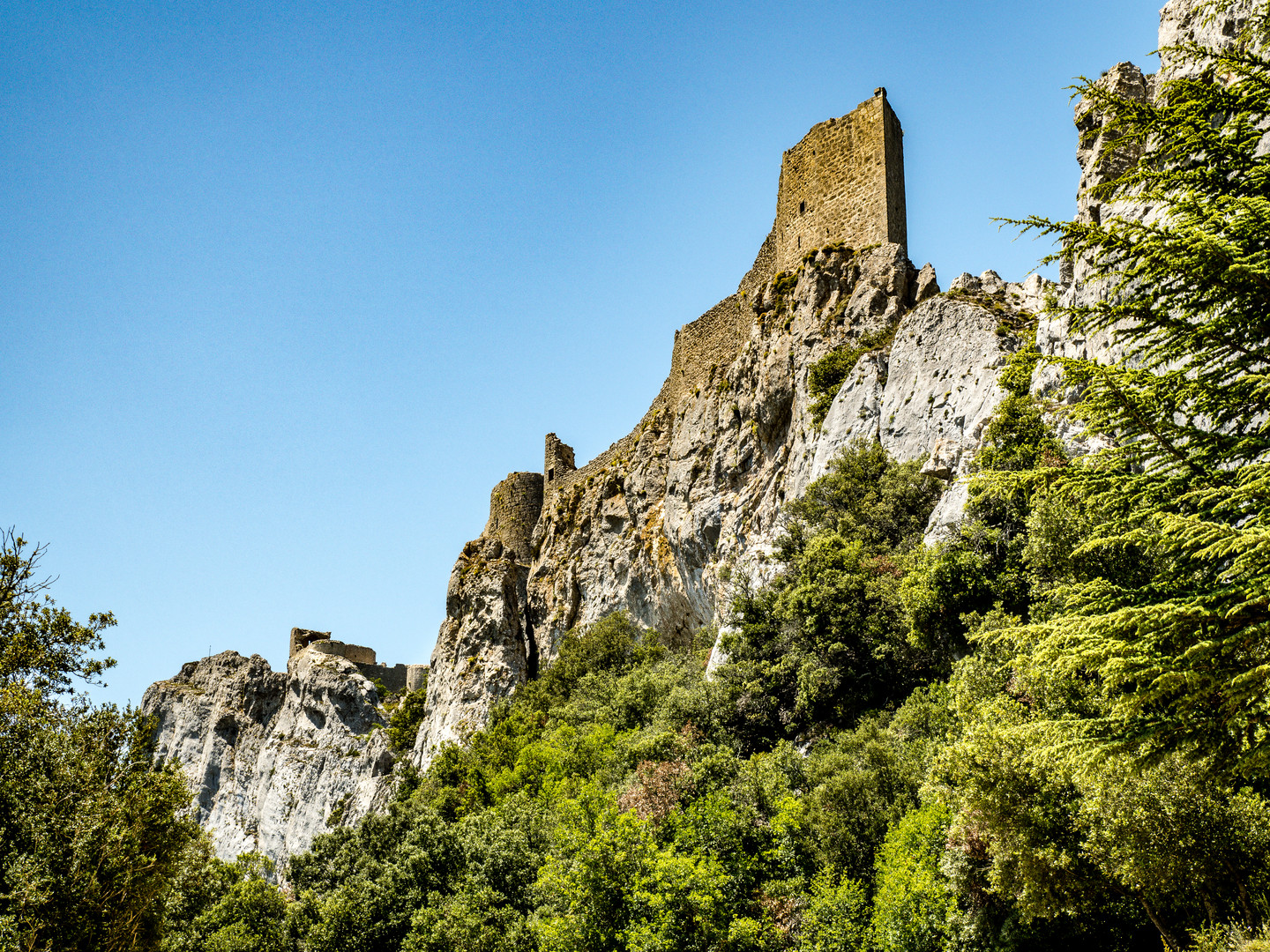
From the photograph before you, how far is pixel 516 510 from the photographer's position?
2034 inches

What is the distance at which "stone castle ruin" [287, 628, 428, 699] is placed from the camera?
55.8 metres

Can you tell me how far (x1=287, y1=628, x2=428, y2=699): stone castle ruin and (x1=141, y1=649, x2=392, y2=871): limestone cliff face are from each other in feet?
5.49

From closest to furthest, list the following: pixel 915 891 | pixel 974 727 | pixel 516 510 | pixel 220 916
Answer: pixel 974 727, pixel 915 891, pixel 220 916, pixel 516 510

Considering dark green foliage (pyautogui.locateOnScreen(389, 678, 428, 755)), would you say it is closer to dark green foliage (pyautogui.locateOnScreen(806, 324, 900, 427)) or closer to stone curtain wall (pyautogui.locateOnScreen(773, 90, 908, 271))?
dark green foliage (pyautogui.locateOnScreen(806, 324, 900, 427))

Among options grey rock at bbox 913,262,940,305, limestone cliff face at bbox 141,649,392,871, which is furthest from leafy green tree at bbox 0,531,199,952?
limestone cliff face at bbox 141,649,392,871

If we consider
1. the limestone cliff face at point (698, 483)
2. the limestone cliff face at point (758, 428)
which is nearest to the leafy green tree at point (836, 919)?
the limestone cliff face at point (698, 483)

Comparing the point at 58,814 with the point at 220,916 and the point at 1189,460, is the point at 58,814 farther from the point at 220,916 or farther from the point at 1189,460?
the point at 1189,460

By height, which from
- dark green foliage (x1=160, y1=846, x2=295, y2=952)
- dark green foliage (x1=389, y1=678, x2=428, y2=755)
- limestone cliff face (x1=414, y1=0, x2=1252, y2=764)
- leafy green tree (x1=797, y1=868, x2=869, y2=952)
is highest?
limestone cliff face (x1=414, y1=0, x2=1252, y2=764)

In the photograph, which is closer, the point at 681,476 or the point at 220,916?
the point at 220,916

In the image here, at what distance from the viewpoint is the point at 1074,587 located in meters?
9.09

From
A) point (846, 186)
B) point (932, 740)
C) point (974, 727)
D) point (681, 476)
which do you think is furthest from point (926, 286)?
point (974, 727)

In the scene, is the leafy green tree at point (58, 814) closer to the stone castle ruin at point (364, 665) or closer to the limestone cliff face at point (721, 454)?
the limestone cliff face at point (721, 454)

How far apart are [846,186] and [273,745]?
147ft

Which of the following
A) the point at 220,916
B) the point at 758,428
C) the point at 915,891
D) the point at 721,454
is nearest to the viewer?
the point at 915,891
